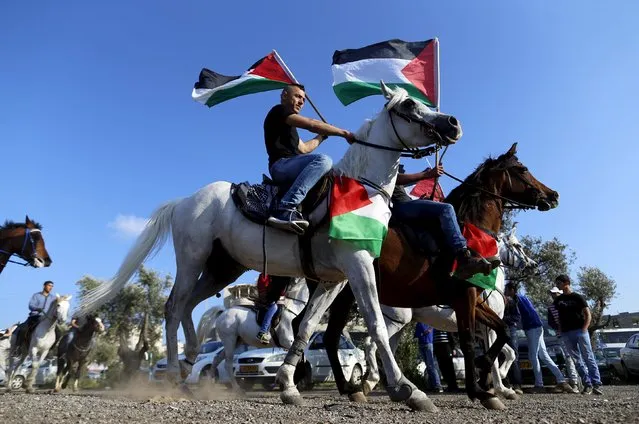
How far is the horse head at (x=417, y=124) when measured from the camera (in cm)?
574

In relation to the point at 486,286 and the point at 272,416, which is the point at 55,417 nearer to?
the point at 272,416

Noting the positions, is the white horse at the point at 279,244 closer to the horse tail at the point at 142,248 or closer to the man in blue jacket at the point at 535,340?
the horse tail at the point at 142,248

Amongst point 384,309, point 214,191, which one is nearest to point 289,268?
point 214,191

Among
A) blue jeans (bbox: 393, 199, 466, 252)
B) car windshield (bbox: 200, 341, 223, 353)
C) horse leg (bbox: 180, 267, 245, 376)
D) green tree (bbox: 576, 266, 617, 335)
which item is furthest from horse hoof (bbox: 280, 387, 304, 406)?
green tree (bbox: 576, 266, 617, 335)

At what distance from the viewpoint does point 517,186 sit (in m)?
8.03

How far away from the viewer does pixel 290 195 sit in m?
5.50

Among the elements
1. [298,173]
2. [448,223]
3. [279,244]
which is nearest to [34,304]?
[279,244]

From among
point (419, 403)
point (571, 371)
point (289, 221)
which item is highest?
point (289, 221)

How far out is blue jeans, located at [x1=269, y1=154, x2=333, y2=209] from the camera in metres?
5.50

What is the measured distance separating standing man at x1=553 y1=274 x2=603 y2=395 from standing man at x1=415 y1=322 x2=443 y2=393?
3.07 meters

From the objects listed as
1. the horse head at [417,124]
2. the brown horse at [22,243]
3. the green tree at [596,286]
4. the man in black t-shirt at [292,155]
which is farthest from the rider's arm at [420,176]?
the green tree at [596,286]

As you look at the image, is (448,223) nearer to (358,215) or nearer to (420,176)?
(358,215)

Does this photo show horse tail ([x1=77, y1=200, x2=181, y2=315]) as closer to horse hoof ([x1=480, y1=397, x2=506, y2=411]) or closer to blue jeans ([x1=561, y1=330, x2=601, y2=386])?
horse hoof ([x1=480, y1=397, x2=506, y2=411])

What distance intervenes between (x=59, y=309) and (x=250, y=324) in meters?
5.16
